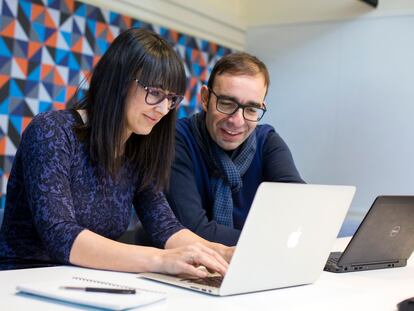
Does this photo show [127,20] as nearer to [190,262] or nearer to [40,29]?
[40,29]

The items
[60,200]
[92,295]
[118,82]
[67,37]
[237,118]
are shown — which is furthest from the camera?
[67,37]

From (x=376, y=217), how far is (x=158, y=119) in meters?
0.66

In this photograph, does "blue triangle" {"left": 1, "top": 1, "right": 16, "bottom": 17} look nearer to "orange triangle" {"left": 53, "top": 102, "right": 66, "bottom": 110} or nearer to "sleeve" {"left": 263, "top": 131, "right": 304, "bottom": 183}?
"orange triangle" {"left": 53, "top": 102, "right": 66, "bottom": 110}

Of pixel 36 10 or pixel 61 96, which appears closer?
pixel 36 10

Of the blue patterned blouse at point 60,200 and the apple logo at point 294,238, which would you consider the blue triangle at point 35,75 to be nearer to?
the blue patterned blouse at point 60,200

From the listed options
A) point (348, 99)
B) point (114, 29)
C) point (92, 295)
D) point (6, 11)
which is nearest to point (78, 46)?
point (114, 29)

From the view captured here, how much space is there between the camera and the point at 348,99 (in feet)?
13.1

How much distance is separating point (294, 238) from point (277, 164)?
1090 millimetres

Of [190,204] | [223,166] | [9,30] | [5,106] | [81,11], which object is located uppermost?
[81,11]

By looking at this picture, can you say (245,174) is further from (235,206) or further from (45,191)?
(45,191)

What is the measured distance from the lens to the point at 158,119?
180 cm

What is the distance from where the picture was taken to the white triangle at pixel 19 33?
2.84 meters

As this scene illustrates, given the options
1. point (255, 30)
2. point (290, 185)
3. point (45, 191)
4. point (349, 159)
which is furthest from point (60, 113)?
point (255, 30)

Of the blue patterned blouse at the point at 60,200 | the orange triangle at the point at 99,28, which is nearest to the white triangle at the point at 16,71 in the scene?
the orange triangle at the point at 99,28
